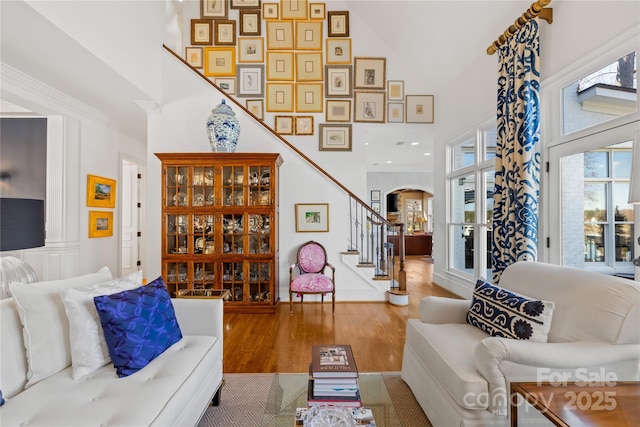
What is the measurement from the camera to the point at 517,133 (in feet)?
9.25

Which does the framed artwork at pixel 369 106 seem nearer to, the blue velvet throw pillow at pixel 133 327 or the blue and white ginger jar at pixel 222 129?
the blue and white ginger jar at pixel 222 129

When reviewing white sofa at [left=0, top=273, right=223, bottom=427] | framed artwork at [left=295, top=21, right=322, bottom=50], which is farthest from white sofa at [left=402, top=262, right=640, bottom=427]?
framed artwork at [left=295, top=21, right=322, bottom=50]

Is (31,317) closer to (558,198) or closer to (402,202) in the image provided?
(558,198)

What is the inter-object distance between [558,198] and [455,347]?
1957 millimetres

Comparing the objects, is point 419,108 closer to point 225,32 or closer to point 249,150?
point 249,150

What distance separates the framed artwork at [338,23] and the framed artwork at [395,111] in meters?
1.38

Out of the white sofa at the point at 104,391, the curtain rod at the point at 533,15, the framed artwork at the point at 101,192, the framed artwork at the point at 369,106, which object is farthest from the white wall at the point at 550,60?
the framed artwork at the point at 101,192

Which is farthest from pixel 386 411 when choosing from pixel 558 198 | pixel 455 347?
pixel 558 198

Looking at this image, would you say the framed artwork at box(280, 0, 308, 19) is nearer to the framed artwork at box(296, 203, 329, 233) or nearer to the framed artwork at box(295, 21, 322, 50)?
the framed artwork at box(295, 21, 322, 50)

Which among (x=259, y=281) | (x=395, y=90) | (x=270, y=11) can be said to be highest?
(x=270, y=11)

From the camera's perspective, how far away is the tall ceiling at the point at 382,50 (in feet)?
8.80

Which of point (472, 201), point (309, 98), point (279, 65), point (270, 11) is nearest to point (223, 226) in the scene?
point (309, 98)

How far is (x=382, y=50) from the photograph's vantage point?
16.6 feet

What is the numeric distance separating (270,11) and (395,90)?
246 centimetres
